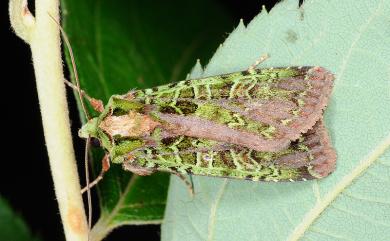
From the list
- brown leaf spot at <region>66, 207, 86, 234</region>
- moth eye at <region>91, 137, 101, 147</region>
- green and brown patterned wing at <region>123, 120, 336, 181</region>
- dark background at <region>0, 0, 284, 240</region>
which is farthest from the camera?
dark background at <region>0, 0, 284, 240</region>

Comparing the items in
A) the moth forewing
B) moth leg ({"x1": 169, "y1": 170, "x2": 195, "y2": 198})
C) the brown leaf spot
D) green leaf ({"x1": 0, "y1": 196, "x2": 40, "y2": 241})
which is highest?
the moth forewing

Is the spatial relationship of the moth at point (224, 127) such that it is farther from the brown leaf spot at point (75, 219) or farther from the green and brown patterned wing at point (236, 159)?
the brown leaf spot at point (75, 219)

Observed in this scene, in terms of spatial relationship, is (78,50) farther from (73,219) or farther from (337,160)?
(337,160)

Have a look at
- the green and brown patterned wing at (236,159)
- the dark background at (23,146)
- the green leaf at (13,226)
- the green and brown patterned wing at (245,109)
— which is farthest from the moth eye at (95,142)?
the green leaf at (13,226)

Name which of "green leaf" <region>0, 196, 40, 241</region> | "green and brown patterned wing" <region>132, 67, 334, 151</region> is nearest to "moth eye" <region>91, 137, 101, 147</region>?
"green and brown patterned wing" <region>132, 67, 334, 151</region>

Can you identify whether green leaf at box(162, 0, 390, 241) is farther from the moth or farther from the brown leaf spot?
the brown leaf spot

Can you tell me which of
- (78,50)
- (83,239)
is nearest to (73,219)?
(83,239)

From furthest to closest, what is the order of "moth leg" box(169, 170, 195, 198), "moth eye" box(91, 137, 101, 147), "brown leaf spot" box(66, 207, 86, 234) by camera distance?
"moth eye" box(91, 137, 101, 147), "moth leg" box(169, 170, 195, 198), "brown leaf spot" box(66, 207, 86, 234)

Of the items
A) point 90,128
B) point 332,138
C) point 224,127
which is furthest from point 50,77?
point 332,138
